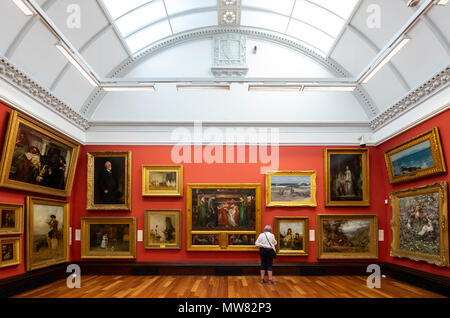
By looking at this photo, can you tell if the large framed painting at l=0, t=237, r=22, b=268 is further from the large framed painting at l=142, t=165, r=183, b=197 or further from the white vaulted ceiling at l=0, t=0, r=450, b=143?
the large framed painting at l=142, t=165, r=183, b=197

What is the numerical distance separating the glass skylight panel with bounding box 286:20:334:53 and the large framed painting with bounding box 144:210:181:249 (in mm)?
8932

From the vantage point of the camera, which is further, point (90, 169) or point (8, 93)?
point (90, 169)

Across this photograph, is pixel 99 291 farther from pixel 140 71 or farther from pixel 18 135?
pixel 140 71

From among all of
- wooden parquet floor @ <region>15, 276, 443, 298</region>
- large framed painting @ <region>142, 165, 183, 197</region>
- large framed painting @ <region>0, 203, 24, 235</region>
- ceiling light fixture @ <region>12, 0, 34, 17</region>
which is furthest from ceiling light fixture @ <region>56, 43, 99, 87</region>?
wooden parquet floor @ <region>15, 276, 443, 298</region>

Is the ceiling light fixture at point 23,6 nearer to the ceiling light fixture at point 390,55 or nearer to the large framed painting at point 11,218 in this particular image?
the large framed painting at point 11,218

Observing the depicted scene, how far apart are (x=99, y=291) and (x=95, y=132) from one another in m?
7.06

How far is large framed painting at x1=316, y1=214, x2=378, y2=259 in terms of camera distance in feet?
50.5

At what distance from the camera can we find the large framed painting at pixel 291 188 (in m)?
15.7

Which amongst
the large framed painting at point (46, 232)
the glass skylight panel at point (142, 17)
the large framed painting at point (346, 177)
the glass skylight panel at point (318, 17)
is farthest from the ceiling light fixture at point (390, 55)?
the large framed painting at point (46, 232)

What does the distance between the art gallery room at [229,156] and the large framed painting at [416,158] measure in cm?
8

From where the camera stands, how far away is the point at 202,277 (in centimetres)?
1470

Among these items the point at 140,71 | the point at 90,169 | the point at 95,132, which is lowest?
the point at 90,169

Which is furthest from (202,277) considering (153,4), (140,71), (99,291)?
(153,4)

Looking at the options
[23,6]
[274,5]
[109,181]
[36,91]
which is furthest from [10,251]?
[274,5]
